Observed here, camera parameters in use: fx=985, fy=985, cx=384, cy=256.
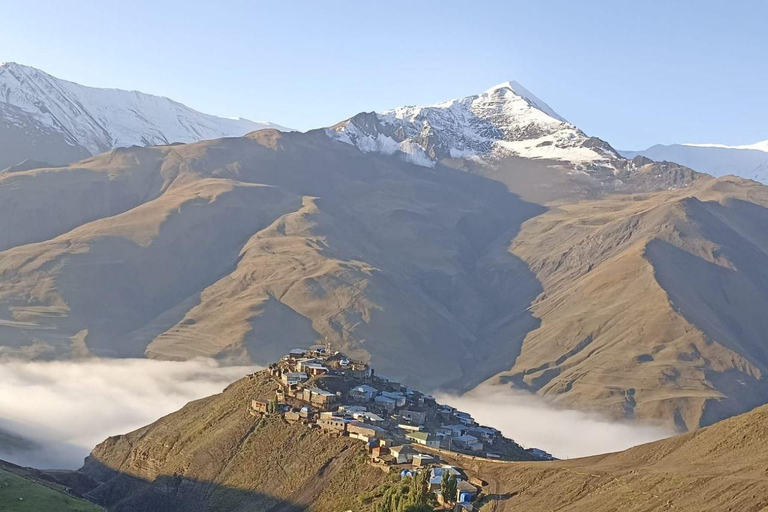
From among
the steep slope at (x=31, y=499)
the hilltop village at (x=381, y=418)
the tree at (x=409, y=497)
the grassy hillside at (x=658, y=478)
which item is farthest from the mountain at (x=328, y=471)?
the steep slope at (x=31, y=499)

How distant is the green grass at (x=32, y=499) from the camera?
93375mm

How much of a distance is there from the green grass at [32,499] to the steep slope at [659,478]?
40026mm

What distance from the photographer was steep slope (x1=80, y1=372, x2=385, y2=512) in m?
103

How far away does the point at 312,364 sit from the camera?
137500 millimetres

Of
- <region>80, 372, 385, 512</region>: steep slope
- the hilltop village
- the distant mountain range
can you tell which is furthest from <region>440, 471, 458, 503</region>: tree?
<region>80, 372, 385, 512</region>: steep slope

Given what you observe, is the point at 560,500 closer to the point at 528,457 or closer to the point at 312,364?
the point at 528,457

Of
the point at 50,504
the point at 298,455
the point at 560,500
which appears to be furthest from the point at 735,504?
the point at 50,504

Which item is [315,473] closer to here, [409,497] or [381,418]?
[381,418]

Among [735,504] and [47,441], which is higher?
[735,504]

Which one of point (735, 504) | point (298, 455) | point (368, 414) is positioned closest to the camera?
point (735, 504)

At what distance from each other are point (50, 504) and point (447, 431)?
47.8 meters

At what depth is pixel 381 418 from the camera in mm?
118625

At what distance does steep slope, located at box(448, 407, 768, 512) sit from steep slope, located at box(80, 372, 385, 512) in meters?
16.1

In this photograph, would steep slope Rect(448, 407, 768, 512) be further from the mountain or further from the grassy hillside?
the mountain
